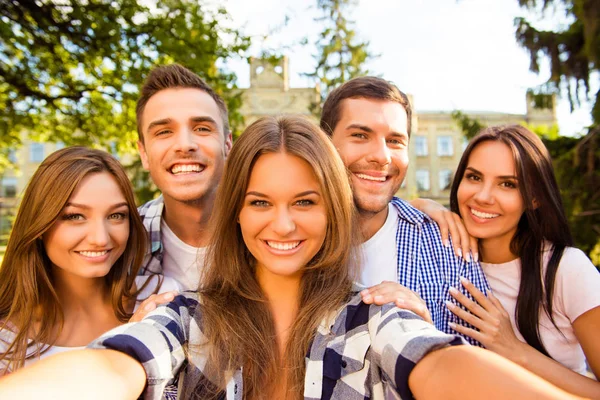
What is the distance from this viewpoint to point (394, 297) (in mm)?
1930

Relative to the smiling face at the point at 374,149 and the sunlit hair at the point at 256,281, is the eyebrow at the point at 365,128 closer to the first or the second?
the smiling face at the point at 374,149

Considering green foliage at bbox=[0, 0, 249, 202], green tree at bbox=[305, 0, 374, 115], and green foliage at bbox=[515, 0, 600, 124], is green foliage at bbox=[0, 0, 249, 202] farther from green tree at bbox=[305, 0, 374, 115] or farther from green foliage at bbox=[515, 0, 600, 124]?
green tree at bbox=[305, 0, 374, 115]

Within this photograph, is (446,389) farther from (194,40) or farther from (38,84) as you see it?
(38,84)

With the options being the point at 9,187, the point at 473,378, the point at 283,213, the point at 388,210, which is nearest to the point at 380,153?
the point at 388,210

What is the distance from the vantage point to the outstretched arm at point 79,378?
1267 mm

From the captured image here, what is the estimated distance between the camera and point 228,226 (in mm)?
2189

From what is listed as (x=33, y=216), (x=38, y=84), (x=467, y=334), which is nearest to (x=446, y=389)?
(x=467, y=334)

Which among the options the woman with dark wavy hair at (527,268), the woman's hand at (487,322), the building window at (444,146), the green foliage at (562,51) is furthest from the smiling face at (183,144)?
the building window at (444,146)

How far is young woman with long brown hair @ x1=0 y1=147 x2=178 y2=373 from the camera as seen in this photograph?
2.57 m

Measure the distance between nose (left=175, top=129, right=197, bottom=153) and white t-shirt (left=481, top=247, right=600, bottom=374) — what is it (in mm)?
2209

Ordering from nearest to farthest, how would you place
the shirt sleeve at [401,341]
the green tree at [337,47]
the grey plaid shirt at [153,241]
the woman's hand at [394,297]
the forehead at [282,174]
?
1. the shirt sleeve at [401,341]
2. the woman's hand at [394,297]
3. the forehead at [282,174]
4. the grey plaid shirt at [153,241]
5. the green tree at [337,47]

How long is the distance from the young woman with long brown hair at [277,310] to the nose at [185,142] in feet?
4.07

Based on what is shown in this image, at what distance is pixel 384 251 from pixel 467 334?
64cm

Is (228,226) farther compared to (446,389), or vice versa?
(228,226)
